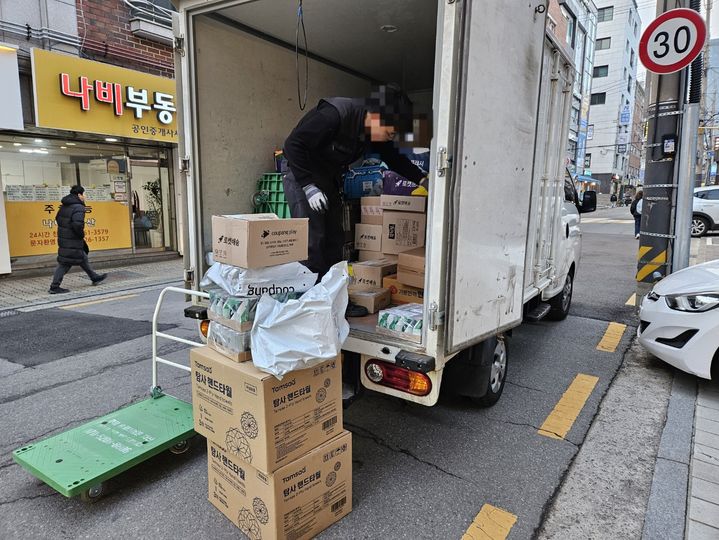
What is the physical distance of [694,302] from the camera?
3857mm

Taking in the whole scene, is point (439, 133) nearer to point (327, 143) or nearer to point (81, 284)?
point (327, 143)

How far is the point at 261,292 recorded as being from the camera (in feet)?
7.72

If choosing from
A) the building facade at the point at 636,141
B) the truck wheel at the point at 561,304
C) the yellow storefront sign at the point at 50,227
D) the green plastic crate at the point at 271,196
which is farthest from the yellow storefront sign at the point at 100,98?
the building facade at the point at 636,141

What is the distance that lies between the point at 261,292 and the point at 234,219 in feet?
1.24

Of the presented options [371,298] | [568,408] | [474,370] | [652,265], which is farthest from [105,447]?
[652,265]

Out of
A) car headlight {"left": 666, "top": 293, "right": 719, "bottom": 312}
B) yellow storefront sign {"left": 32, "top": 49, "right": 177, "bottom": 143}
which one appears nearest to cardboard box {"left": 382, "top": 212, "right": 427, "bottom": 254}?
car headlight {"left": 666, "top": 293, "right": 719, "bottom": 312}

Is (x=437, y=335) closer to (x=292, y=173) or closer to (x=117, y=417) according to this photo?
(x=292, y=173)

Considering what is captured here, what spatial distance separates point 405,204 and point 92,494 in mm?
2691

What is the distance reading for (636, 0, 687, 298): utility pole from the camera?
5.29m

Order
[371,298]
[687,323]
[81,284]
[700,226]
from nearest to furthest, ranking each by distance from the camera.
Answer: [371,298] → [687,323] → [81,284] → [700,226]

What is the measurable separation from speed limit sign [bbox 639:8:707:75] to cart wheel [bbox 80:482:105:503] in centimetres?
588

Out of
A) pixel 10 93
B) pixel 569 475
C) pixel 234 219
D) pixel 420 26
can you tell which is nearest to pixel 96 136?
pixel 10 93

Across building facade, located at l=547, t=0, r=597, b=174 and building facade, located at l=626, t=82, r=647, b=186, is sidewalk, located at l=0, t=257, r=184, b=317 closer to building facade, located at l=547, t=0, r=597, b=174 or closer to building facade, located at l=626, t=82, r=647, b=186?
building facade, located at l=547, t=0, r=597, b=174

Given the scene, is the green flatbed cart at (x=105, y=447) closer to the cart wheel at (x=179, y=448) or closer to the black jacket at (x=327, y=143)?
the cart wheel at (x=179, y=448)
